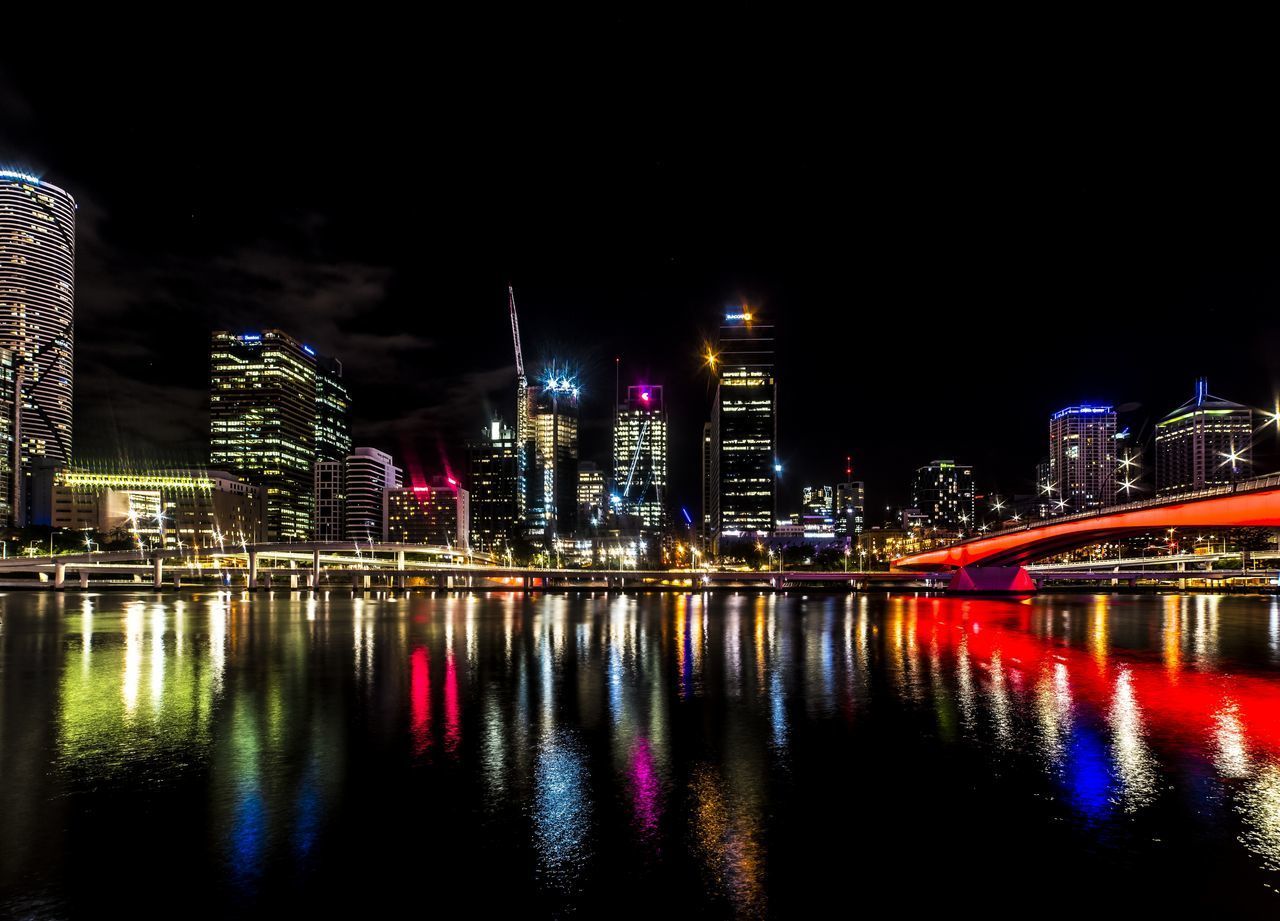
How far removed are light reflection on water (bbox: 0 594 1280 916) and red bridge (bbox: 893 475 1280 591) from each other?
14579 mm

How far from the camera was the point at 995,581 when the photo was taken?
94.6m

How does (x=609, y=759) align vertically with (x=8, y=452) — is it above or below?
below

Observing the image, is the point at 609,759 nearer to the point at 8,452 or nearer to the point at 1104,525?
the point at 1104,525

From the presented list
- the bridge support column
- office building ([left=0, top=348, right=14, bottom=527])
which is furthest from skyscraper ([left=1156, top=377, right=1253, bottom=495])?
office building ([left=0, top=348, right=14, bottom=527])

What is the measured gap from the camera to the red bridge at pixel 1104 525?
44.6 m

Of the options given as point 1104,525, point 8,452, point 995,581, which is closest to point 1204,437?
point 995,581

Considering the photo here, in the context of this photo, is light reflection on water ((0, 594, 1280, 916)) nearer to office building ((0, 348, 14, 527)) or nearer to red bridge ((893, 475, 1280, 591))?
red bridge ((893, 475, 1280, 591))

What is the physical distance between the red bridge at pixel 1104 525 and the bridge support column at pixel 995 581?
12 cm

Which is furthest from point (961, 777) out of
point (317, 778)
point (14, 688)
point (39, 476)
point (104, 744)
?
point (39, 476)

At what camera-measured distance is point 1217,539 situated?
18125cm

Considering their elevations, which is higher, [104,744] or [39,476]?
[39,476]

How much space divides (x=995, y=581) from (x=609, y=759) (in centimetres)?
9070

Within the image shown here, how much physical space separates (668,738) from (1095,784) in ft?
27.7

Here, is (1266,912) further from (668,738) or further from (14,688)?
(14,688)
